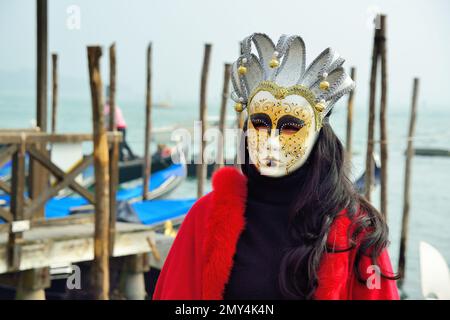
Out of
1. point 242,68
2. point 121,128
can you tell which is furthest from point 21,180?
point 121,128

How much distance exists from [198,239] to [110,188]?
510cm

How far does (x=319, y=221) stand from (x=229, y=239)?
21cm

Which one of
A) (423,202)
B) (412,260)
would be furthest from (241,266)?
(423,202)

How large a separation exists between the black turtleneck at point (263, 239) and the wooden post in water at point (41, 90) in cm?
518

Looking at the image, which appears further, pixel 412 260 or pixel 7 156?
pixel 412 260

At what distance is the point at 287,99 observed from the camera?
1.92 metres

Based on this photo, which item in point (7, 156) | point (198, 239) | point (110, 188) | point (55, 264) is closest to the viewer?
point (198, 239)

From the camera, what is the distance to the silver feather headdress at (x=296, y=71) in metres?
1.93

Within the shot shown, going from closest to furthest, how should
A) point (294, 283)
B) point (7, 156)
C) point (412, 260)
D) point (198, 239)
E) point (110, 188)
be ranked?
point (294, 283), point (198, 239), point (7, 156), point (110, 188), point (412, 260)

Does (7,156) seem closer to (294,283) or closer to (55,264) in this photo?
(55,264)

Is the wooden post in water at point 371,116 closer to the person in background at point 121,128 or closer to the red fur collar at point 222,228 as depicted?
the person in background at point 121,128

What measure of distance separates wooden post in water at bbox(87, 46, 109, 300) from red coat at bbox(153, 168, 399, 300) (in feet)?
13.9

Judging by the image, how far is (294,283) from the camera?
178cm

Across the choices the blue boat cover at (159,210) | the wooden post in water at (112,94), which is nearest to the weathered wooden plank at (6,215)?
the blue boat cover at (159,210)
